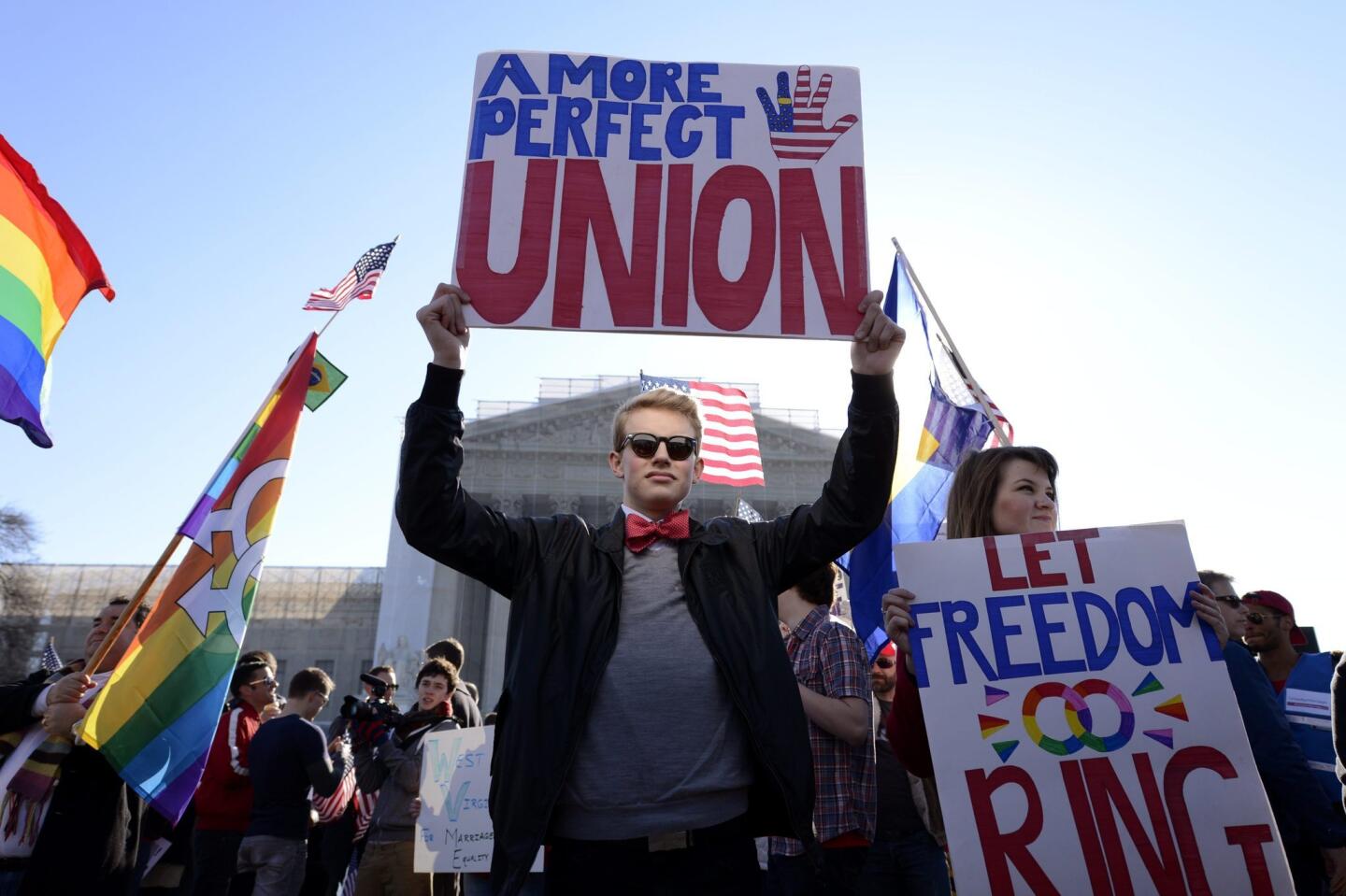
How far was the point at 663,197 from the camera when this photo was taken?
3.05 metres

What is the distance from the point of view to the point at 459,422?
2.40m

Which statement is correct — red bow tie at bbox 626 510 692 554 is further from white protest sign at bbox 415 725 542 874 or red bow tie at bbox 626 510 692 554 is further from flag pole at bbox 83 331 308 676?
white protest sign at bbox 415 725 542 874

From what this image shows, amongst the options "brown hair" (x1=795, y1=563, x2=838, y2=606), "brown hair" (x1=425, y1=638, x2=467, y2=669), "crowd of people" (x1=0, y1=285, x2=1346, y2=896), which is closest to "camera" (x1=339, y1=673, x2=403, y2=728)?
"brown hair" (x1=425, y1=638, x2=467, y2=669)

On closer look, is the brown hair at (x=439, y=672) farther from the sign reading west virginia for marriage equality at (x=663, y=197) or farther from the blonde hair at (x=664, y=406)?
the blonde hair at (x=664, y=406)

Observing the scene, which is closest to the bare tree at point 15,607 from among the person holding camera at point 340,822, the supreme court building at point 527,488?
the supreme court building at point 527,488

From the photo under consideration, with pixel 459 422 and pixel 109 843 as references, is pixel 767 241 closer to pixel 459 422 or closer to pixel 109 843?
pixel 459 422

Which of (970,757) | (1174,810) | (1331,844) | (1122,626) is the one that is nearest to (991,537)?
(1122,626)

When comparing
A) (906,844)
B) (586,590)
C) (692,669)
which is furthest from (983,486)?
(906,844)

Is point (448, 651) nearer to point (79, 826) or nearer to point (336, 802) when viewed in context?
point (336, 802)

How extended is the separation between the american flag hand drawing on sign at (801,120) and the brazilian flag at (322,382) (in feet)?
16.9

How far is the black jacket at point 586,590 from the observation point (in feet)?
6.93

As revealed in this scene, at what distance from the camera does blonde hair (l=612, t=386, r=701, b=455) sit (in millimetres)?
2539

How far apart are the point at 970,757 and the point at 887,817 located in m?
1.87

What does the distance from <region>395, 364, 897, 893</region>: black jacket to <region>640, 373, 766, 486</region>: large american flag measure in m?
6.86
